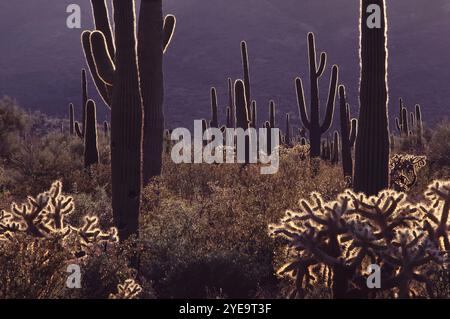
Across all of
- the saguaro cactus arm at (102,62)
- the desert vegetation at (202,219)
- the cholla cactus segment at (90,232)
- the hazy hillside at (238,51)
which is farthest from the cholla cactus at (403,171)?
the hazy hillside at (238,51)

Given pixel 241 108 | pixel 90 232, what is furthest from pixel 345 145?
pixel 90 232

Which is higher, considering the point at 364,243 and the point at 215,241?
the point at 364,243

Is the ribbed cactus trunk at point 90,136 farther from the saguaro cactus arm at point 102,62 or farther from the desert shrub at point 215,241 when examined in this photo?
the saguaro cactus arm at point 102,62

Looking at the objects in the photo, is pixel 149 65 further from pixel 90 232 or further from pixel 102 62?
pixel 90 232

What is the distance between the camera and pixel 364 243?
530cm

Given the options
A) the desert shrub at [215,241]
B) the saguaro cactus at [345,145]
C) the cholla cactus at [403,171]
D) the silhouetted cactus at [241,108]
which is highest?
the silhouetted cactus at [241,108]

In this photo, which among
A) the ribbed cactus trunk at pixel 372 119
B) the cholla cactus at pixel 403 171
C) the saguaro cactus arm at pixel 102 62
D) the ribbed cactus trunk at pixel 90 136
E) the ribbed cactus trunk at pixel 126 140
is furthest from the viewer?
the ribbed cactus trunk at pixel 90 136

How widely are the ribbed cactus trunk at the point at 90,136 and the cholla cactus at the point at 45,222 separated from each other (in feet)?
27.3

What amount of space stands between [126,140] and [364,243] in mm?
4653

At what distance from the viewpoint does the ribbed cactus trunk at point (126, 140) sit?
8961 millimetres

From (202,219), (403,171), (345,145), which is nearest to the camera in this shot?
(202,219)

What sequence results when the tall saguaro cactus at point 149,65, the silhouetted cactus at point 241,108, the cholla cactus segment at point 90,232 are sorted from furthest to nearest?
the silhouetted cactus at point 241,108
the tall saguaro cactus at point 149,65
the cholla cactus segment at point 90,232
